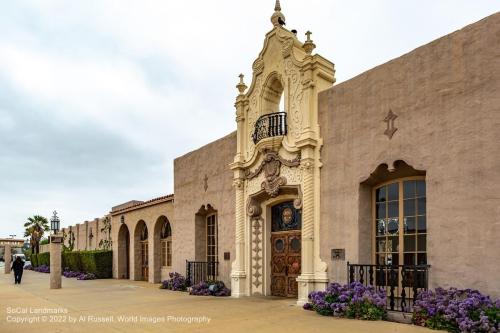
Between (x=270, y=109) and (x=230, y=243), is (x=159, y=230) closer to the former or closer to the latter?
(x=230, y=243)

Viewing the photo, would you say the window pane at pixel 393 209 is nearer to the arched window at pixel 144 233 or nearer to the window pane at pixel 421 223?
the window pane at pixel 421 223

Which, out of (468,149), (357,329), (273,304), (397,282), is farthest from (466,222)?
(273,304)

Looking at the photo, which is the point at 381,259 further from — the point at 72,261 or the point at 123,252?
the point at 72,261

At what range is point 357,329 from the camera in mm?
7605

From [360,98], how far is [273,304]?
217 inches

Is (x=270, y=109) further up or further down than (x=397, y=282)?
further up

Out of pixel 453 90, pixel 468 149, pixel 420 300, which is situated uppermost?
pixel 453 90

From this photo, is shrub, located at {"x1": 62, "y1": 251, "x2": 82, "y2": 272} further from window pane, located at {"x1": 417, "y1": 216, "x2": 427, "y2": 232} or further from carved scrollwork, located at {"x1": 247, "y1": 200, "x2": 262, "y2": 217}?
window pane, located at {"x1": 417, "y1": 216, "x2": 427, "y2": 232}

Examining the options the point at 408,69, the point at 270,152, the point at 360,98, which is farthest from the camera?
the point at 270,152

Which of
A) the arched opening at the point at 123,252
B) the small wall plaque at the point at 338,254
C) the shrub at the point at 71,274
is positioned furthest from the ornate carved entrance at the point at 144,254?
the small wall plaque at the point at 338,254

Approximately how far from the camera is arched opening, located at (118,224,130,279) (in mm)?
24078

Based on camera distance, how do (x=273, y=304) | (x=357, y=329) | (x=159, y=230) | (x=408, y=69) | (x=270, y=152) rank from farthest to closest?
1. (x=159, y=230)
2. (x=270, y=152)
3. (x=273, y=304)
4. (x=408, y=69)
5. (x=357, y=329)

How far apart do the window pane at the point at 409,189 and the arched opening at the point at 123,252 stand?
17828mm

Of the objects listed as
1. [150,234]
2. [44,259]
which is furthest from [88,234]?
[150,234]
